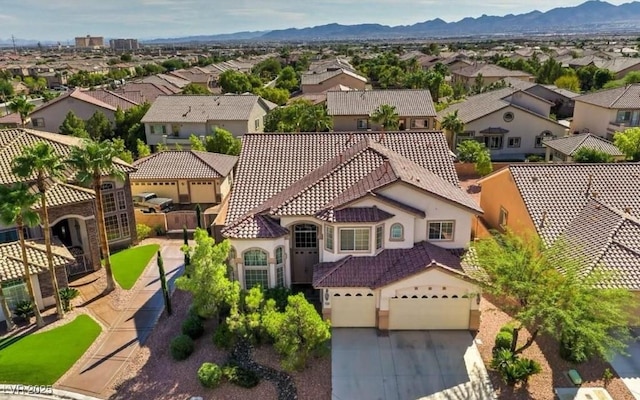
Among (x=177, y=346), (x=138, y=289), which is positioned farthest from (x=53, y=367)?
(x=138, y=289)

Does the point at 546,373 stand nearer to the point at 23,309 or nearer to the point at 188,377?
the point at 188,377

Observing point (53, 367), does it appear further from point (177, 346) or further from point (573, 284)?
point (573, 284)

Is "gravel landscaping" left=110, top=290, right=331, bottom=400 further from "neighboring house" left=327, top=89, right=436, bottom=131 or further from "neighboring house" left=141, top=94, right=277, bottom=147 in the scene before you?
"neighboring house" left=327, top=89, right=436, bottom=131

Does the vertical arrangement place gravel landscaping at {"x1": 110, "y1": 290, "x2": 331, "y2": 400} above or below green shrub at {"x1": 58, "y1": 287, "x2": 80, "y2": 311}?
below

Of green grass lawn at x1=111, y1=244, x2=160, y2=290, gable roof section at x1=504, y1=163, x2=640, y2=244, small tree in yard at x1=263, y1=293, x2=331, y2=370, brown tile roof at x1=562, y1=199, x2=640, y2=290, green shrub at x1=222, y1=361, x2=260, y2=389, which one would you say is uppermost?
gable roof section at x1=504, y1=163, x2=640, y2=244

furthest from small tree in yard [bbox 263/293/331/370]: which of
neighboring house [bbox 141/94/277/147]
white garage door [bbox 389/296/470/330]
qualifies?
neighboring house [bbox 141/94/277/147]

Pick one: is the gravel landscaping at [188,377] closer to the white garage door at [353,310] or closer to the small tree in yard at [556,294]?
the white garage door at [353,310]

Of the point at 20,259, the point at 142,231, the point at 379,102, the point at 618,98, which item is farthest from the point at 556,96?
the point at 20,259
